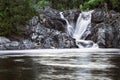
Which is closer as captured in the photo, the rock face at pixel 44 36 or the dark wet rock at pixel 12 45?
the dark wet rock at pixel 12 45

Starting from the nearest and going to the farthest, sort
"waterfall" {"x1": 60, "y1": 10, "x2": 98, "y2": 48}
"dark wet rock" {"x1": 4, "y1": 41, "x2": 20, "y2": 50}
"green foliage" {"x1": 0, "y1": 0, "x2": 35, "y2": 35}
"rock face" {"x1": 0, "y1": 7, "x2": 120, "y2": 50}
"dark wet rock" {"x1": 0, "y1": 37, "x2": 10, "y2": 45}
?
"dark wet rock" {"x1": 4, "y1": 41, "x2": 20, "y2": 50} < "dark wet rock" {"x1": 0, "y1": 37, "x2": 10, "y2": 45} < "rock face" {"x1": 0, "y1": 7, "x2": 120, "y2": 50} < "waterfall" {"x1": 60, "y1": 10, "x2": 98, "y2": 48} < "green foliage" {"x1": 0, "y1": 0, "x2": 35, "y2": 35}

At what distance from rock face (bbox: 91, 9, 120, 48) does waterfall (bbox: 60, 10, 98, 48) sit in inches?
47.5

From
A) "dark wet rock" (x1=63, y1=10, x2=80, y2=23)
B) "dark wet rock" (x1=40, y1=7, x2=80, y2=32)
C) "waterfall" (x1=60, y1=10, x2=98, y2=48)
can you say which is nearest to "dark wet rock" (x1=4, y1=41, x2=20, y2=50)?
"dark wet rock" (x1=40, y1=7, x2=80, y2=32)

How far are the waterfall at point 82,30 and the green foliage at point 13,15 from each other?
8563mm

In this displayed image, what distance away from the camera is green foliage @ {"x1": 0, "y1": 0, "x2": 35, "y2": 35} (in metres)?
68.2

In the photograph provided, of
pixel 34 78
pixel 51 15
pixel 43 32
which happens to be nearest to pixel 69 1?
pixel 51 15

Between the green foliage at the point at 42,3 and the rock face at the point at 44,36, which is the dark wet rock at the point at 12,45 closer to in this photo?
the rock face at the point at 44,36

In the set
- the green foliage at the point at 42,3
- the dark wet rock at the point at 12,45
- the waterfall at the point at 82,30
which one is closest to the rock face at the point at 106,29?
the waterfall at the point at 82,30

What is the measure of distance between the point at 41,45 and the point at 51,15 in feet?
33.4

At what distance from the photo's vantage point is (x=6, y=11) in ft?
229

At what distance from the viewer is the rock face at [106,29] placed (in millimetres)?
66188

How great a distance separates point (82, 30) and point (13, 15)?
46.0ft

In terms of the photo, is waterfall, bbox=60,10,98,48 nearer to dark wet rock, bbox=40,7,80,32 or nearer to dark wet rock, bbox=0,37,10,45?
dark wet rock, bbox=40,7,80,32

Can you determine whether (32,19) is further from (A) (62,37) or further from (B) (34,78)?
(B) (34,78)
